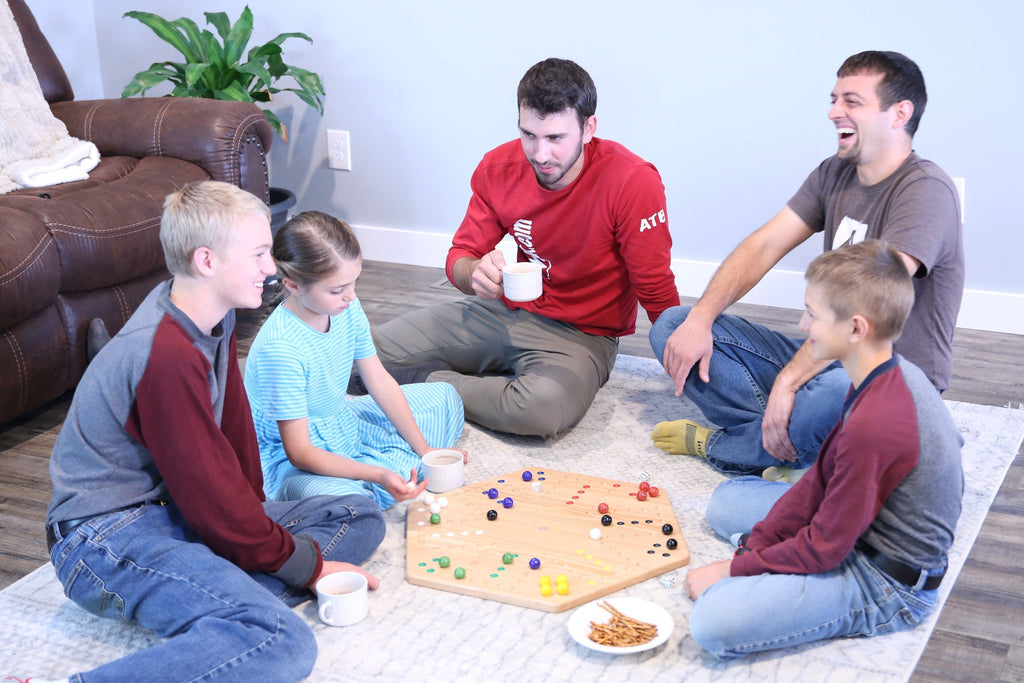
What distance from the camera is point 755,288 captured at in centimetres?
331

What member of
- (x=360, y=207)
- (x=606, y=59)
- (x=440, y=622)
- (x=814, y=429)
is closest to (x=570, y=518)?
(x=440, y=622)

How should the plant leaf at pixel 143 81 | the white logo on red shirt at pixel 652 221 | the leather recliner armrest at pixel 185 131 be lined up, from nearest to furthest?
the white logo on red shirt at pixel 652 221 → the leather recliner armrest at pixel 185 131 → the plant leaf at pixel 143 81

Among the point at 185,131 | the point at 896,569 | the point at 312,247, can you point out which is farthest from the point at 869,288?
the point at 185,131

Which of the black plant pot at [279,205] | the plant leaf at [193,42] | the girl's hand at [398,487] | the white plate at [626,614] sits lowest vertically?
the white plate at [626,614]

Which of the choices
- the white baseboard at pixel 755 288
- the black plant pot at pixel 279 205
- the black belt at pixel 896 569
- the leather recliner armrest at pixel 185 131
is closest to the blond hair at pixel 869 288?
the black belt at pixel 896 569

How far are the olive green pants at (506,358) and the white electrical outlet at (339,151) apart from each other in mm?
1337

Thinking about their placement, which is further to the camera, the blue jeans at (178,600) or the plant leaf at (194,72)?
the plant leaf at (194,72)

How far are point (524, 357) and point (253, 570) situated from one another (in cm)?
100

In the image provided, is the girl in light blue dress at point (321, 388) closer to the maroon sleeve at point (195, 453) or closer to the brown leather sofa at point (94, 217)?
the maroon sleeve at point (195, 453)

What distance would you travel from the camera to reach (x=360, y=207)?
150 inches

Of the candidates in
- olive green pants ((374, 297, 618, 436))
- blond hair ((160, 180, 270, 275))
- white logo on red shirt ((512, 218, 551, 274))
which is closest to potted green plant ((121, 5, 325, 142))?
olive green pants ((374, 297, 618, 436))

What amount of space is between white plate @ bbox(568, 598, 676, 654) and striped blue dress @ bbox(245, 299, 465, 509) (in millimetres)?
536

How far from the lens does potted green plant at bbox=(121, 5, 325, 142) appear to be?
3223 millimetres

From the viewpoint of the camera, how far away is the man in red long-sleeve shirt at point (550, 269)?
7.20 ft
